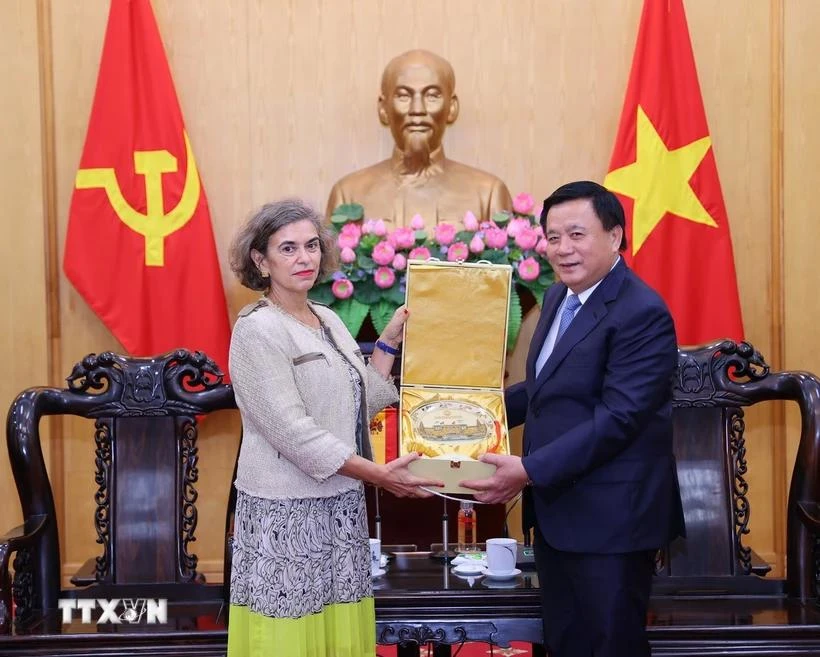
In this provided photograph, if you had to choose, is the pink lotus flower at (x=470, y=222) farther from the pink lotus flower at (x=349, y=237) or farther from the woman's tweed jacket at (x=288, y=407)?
the woman's tweed jacket at (x=288, y=407)

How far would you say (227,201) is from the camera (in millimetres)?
4395

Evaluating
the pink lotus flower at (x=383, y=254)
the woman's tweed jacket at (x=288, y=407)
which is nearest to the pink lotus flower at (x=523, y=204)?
the pink lotus flower at (x=383, y=254)

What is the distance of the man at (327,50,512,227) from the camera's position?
3945 millimetres

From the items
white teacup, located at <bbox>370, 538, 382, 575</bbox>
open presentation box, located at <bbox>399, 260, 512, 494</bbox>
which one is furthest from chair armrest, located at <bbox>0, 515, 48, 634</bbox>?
open presentation box, located at <bbox>399, 260, 512, 494</bbox>

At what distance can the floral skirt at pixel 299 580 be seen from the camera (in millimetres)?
2084

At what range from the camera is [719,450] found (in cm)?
279

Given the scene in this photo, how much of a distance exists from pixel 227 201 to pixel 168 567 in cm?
205

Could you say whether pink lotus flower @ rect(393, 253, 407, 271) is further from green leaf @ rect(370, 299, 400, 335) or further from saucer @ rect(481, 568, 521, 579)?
saucer @ rect(481, 568, 521, 579)

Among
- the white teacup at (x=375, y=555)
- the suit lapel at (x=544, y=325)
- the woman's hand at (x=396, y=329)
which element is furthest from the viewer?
the white teacup at (x=375, y=555)

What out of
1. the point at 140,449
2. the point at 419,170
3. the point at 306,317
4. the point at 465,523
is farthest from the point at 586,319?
the point at 419,170

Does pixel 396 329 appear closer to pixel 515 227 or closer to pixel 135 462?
pixel 135 462

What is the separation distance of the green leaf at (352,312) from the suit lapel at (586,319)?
1415 millimetres

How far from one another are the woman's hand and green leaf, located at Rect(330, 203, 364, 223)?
1.43 meters

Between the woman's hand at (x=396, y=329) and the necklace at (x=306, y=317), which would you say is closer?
the necklace at (x=306, y=317)
